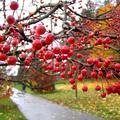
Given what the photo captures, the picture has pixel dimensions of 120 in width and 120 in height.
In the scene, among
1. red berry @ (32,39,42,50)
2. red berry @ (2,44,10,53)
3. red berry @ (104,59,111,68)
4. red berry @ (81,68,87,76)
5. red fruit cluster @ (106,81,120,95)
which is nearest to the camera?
red berry @ (32,39,42,50)

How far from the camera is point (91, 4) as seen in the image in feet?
30.6

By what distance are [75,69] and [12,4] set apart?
3.31 ft

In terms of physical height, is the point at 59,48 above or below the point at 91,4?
below

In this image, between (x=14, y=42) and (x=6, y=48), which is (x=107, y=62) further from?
(x=6, y=48)

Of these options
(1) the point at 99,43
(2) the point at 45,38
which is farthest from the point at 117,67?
(2) the point at 45,38

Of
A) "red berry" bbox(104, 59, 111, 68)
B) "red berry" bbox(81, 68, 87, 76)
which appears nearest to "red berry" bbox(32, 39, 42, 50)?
"red berry" bbox(104, 59, 111, 68)

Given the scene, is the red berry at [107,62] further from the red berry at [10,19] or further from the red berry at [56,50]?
the red berry at [10,19]

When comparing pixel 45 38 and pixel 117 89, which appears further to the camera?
pixel 117 89

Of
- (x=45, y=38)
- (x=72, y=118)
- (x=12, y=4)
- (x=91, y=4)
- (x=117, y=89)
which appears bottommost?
(x=72, y=118)

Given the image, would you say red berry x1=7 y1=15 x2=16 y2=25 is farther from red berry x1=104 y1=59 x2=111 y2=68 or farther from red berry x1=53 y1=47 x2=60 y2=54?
red berry x1=104 y1=59 x2=111 y2=68

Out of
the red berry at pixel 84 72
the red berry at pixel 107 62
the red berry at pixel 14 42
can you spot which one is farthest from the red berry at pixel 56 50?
the red berry at pixel 84 72

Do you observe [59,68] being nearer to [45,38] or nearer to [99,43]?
[99,43]

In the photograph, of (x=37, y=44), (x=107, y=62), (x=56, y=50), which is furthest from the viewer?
(x=107, y=62)

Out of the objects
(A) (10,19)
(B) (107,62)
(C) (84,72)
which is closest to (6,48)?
(A) (10,19)
